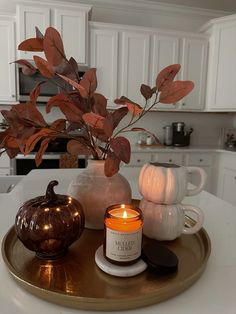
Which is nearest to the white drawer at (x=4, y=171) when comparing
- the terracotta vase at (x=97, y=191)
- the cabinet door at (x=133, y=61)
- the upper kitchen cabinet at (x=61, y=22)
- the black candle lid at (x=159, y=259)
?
the upper kitchen cabinet at (x=61, y=22)

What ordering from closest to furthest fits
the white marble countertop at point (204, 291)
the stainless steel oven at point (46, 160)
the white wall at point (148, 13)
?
the white marble countertop at point (204, 291)
the stainless steel oven at point (46, 160)
the white wall at point (148, 13)

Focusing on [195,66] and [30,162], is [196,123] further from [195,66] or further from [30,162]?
[30,162]

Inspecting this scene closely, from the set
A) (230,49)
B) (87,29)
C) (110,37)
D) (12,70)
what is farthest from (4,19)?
(230,49)

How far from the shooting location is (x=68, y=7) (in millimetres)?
2510

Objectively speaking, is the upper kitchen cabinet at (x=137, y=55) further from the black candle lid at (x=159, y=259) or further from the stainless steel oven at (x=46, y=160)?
the black candle lid at (x=159, y=259)

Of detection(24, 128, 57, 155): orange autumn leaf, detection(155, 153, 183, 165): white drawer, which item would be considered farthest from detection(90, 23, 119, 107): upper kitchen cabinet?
detection(24, 128, 57, 155): orange autumn leaf

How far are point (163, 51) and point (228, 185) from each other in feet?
5.61

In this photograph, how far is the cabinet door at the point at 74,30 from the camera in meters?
2.53

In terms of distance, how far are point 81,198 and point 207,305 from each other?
381mm

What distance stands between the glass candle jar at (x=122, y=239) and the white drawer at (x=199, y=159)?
7.88 feet

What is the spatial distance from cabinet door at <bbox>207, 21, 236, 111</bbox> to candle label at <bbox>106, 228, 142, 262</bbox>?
2.74 meters

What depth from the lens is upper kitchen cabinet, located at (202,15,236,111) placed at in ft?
8.93

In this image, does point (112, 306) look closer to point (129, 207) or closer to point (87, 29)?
point (129, 207)

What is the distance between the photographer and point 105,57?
272cm
